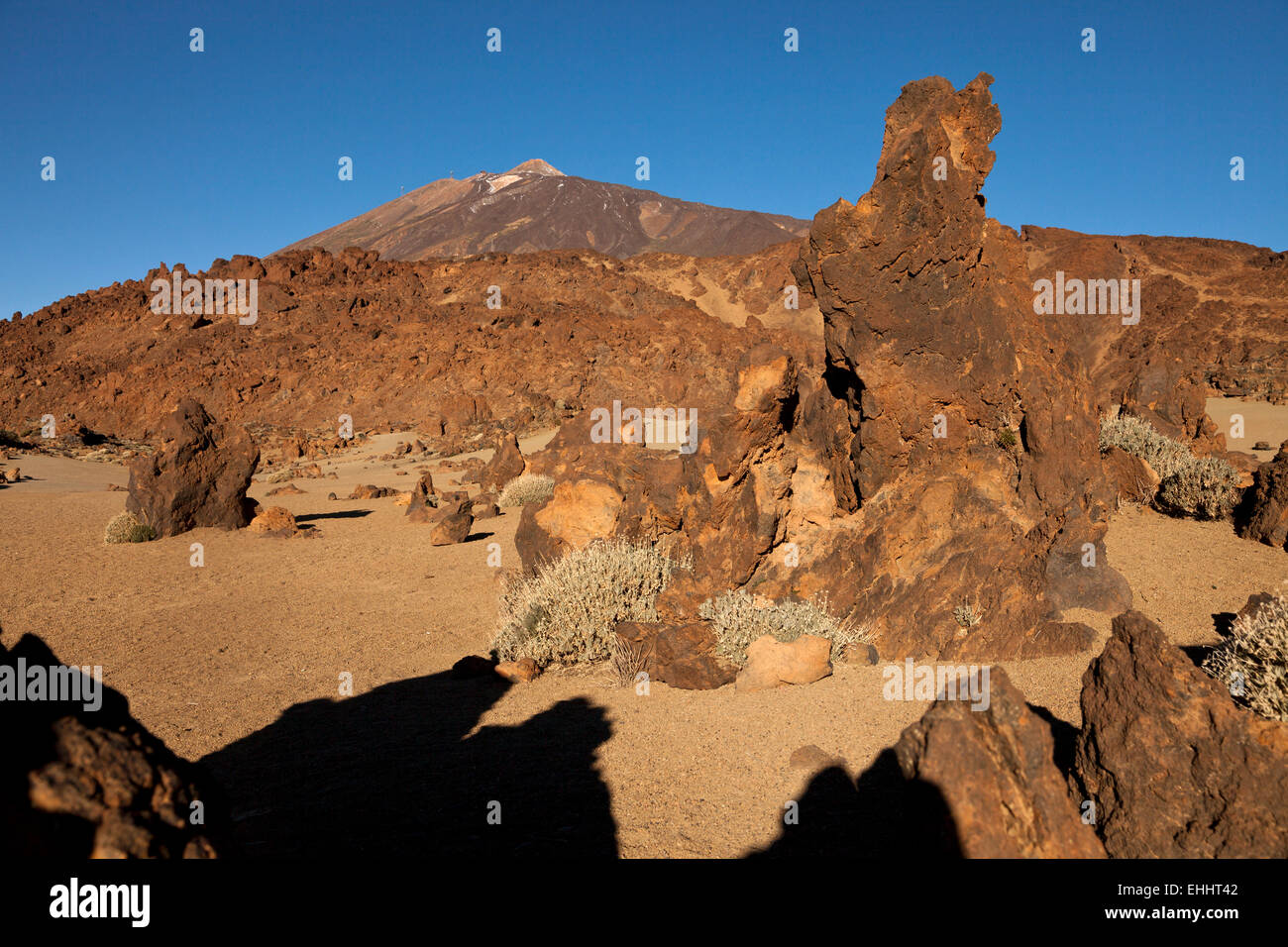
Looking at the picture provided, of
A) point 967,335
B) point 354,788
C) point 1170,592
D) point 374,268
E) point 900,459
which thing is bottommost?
point 354,788

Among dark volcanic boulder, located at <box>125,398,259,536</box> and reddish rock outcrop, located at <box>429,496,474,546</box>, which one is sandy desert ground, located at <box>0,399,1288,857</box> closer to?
reddish rock outcrop, located at <box>429,496,474,546</box>

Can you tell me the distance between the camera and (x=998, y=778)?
7.86ft

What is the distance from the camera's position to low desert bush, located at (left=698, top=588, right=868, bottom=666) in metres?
5.67

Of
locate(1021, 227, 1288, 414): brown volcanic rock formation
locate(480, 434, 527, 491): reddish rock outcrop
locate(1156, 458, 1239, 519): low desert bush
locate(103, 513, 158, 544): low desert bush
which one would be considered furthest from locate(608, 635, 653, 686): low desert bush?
locate(1021, 227, 1288, 414): brown volcanic rock formation

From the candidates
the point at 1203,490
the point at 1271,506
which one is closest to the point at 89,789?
the point at 1271,506

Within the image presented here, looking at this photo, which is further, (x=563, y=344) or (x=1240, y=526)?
(x=563, y=344)

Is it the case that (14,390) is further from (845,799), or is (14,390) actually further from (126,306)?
(845,799)

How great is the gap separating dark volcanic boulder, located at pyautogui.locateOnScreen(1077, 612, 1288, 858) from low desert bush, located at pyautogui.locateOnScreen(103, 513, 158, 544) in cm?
1234

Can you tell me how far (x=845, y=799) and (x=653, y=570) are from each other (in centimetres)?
369

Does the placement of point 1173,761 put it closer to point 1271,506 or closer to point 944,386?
point 944,386

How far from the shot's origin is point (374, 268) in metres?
45.6

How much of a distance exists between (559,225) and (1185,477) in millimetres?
111502

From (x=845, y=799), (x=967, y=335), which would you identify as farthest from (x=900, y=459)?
(x=845, y=799)

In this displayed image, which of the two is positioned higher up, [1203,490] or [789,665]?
[1203,490]
